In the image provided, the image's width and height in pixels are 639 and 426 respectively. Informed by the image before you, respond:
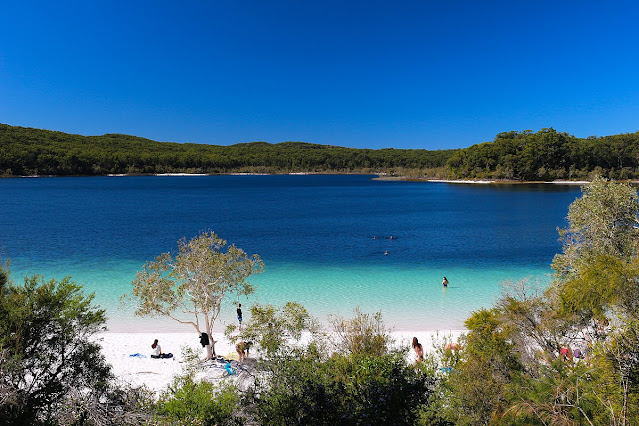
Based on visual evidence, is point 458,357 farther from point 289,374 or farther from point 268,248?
point 268,248

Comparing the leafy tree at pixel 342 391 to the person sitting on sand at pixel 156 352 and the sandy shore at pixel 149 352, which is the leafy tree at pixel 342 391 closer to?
the sandy shore at pixel 149 352

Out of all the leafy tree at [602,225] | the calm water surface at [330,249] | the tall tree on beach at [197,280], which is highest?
the leafy tree at [602,225]

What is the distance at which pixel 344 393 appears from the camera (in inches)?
347

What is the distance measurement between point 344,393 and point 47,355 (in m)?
6.26

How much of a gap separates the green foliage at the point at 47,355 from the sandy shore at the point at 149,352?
3157 mm

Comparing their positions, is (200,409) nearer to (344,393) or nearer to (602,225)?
(344,393)

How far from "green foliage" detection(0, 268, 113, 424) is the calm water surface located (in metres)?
9.94

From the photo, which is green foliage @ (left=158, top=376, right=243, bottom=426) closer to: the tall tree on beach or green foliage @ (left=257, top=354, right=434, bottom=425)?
green foliage @ (left=257, top=354, right=434, bottom=425)

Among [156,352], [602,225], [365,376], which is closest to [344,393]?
[365,376]

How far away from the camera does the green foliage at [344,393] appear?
825cm

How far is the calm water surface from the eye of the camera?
22.4 metres

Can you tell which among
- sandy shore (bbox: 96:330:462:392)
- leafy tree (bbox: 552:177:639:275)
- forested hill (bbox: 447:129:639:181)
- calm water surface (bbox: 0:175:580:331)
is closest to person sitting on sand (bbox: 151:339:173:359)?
sandy shore (bbox: 96:330:462:392)

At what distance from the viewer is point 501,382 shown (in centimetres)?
873

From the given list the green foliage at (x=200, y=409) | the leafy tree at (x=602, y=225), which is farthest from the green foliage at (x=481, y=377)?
the leafy tree at (x=602, y=225)
